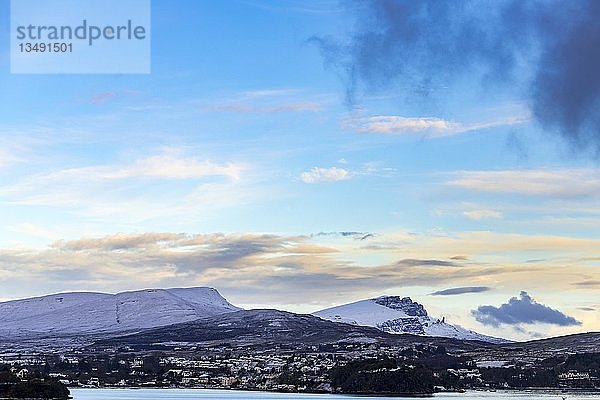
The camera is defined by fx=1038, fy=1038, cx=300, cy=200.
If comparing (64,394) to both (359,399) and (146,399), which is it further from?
(359,399)

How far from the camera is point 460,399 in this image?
19900 centimetres

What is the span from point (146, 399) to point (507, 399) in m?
66.4

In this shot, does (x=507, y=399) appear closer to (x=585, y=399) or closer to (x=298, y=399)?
(x=585, y=399)

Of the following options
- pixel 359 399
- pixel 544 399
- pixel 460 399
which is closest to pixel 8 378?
pixel 359 399

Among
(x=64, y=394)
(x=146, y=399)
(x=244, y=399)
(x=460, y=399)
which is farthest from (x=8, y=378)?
(x=460, y=399)

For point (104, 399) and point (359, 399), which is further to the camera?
point (359, 399)

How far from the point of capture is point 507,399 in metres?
193

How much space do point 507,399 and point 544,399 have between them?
8723 mm

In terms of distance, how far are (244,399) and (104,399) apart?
1001 inches

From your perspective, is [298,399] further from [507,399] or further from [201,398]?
[507,399]

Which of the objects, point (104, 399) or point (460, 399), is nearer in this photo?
point (104, 399)

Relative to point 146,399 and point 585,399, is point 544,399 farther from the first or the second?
point 146,399

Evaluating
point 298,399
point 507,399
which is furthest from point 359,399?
point 507,399

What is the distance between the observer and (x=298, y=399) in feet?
641
